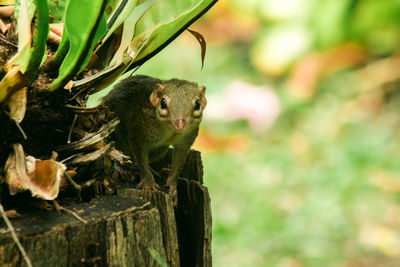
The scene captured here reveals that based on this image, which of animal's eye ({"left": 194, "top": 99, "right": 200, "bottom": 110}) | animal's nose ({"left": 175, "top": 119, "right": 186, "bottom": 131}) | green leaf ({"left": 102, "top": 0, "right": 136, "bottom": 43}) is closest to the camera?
green leaf ({"left": 102, "top": 0, "right": 136, "bottom": 43})

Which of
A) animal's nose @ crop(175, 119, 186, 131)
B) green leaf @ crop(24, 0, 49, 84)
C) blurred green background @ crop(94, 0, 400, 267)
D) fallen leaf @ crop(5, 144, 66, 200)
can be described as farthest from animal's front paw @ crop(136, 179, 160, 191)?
blurred green background @ crop(94, 0, 400, 267)

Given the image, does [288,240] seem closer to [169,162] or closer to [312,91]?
[169,162]

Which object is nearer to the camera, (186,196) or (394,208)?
(186,196)

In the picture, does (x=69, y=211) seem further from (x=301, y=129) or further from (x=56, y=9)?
(x=301, y=129)

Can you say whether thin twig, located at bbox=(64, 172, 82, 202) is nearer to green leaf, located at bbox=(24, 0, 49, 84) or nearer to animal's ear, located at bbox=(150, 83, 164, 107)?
green leaf, located at bbox=(24, 0, 49, 84)

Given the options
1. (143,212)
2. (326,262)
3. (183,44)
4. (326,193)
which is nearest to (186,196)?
(143,212)

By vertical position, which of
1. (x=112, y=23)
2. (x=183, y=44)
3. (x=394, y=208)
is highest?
(x=183, y=44)
